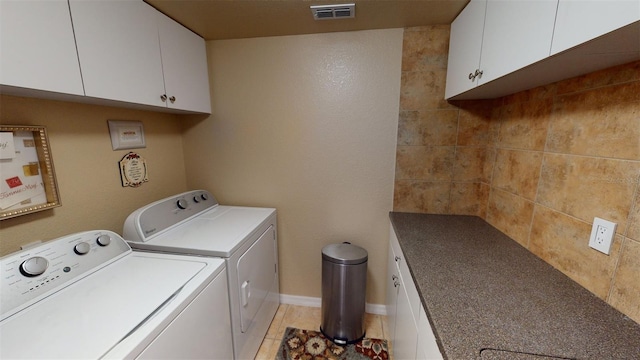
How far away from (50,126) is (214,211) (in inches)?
41.9

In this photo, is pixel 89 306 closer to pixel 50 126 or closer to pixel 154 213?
pixel 154 213

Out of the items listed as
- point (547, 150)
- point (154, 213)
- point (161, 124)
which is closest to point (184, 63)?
point (161, 124)

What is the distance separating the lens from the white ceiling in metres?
1.39

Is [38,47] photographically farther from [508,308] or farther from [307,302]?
[307,302]

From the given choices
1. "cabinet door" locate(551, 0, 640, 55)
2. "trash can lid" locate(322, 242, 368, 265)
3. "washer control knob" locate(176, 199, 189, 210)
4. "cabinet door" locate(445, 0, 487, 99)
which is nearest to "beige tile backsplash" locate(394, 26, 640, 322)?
"cabinet door" locate(445, 0, 487, 99)

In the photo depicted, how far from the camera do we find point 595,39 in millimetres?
648

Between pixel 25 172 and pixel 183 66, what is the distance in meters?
1.01

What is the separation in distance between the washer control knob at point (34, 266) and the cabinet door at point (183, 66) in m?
0.97

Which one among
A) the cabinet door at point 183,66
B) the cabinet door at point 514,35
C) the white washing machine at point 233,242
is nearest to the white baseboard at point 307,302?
the white washing machine at point 233,242

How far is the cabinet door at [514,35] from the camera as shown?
795 millimetres

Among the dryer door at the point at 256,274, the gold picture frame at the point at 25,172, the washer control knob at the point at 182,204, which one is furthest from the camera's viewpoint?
the washer control knob at the point at 182,204

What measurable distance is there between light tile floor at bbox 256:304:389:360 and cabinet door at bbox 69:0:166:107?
1833mm

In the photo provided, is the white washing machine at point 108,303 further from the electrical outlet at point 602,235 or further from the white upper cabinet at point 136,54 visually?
the electrical outlet at point 602,235

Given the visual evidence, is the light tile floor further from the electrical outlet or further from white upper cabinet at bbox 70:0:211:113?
white upper cabinet at bbox 70:0:211:113
